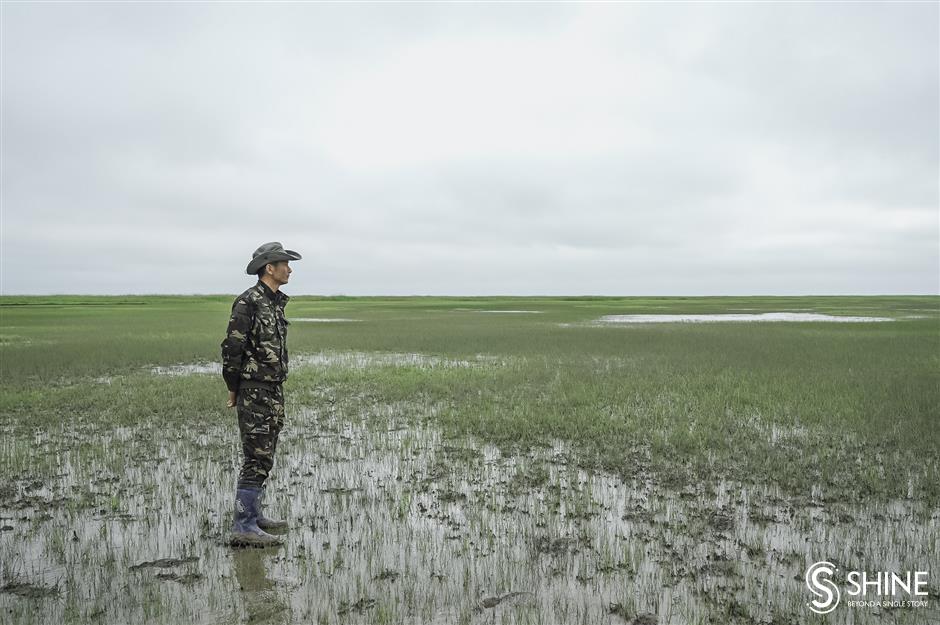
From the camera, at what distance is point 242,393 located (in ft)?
19.6

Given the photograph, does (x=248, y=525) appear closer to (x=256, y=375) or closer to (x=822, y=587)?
(x=256, y=375)

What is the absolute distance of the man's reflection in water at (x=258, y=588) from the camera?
4.49m

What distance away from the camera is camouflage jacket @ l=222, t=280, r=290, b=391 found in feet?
19.1

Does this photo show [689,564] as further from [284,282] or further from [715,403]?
[715,403]

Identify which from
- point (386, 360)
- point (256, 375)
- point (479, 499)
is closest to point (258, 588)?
point (256, 375)

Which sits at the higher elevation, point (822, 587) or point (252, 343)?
point (252, 343)

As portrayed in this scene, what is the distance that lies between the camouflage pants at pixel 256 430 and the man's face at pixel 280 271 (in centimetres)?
115

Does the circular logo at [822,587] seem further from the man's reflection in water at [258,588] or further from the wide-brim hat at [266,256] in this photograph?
the wide-brim hat at [266,256]

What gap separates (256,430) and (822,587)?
5.34m

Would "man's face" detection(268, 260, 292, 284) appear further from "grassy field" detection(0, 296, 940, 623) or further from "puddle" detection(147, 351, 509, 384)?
"puddle" detection(147, 351, 509, 384)

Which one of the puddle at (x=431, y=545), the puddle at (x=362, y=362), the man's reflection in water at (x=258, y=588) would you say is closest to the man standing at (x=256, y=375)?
the man's reflection in water at (x=258, y=588)

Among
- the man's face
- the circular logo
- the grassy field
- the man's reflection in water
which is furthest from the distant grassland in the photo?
the man's face

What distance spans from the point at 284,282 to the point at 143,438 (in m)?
5.52

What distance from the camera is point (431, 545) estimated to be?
573 centimetres
